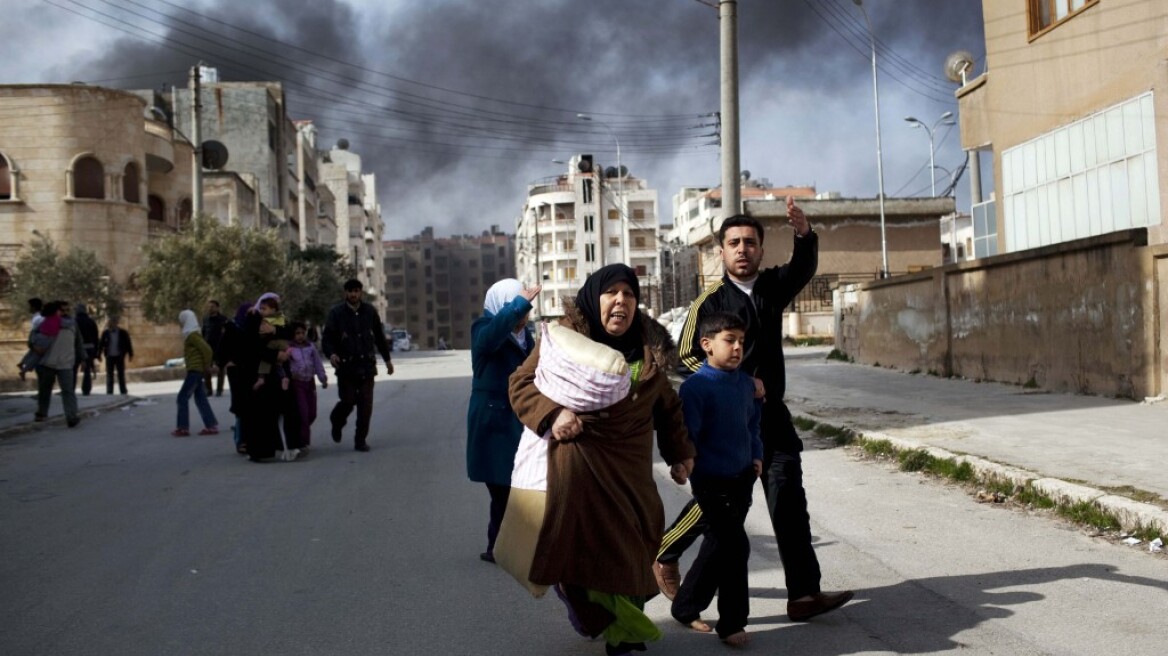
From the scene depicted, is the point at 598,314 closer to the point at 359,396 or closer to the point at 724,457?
the point at 724,457

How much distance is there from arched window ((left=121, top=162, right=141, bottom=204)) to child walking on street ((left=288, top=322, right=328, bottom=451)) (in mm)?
38290

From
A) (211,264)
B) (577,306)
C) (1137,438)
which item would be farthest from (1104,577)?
(211,264)

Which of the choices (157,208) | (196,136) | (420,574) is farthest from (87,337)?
(157,208)

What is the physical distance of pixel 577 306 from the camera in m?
4.45

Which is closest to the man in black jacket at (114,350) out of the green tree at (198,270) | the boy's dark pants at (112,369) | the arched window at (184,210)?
the boy's dark pants at (112,369)

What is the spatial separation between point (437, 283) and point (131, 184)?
4203 inches

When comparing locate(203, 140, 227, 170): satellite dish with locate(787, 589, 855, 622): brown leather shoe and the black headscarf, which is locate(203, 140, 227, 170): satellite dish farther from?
locate(787, 589, 855, 622): brown leather shoe

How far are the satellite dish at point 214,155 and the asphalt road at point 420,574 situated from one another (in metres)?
57.5

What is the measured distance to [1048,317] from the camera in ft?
47.5

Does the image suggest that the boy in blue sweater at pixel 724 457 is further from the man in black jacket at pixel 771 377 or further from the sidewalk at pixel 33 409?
the sidewalk at pixel 33 409

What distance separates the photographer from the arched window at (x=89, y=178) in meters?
45.0

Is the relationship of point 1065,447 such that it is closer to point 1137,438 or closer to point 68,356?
point 1137,438

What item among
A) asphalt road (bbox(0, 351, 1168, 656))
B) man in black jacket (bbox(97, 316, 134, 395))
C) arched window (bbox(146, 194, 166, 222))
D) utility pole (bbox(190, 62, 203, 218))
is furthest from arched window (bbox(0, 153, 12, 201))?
asphalt road (bbox(0, 351, 1168, 656))

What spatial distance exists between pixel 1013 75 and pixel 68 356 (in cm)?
1519
